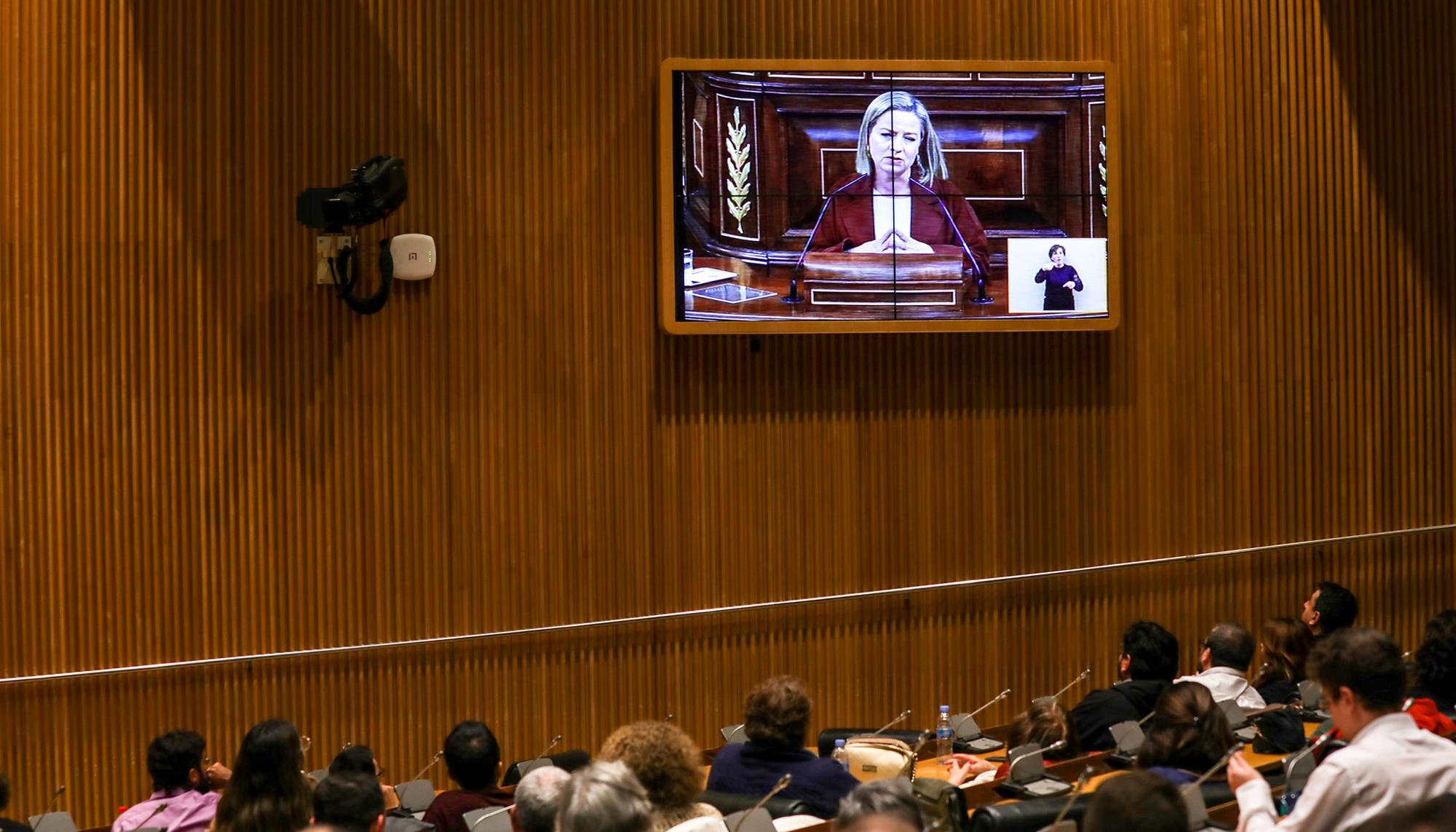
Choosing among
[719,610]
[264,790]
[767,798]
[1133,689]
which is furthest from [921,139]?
[264,790]

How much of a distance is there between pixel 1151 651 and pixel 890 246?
246 centimetres

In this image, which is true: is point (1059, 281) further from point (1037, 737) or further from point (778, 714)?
point (778, 714)

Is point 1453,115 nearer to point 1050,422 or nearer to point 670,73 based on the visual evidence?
point 1050,422

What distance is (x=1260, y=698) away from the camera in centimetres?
579

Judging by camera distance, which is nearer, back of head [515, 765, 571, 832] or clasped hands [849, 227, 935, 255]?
back of head [515, 765, 571, 832]

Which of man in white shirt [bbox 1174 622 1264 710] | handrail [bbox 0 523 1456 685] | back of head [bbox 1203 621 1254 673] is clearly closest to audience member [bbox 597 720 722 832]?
man in white shirt [bbox 1174 622 1264 710]

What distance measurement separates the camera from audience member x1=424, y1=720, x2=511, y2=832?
4.30 m

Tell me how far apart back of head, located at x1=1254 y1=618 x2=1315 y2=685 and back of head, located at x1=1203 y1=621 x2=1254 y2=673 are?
0.59 m

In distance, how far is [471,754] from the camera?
449 cm

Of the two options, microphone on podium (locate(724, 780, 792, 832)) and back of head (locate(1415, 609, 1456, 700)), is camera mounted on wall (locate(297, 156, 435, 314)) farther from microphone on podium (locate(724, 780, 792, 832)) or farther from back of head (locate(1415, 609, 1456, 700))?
back of head (locate(1415, 609, 1456, 700))

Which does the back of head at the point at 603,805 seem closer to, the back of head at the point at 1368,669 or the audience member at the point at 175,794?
the back of head at the point at 1368,669

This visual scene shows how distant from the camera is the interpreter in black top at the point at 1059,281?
7387 mm

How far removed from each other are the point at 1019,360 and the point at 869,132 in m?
1.40

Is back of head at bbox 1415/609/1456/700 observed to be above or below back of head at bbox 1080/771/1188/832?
below
